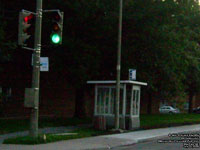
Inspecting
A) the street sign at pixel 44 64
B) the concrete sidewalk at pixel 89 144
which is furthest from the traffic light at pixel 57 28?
the concrete sidewalk at pixel 89 144

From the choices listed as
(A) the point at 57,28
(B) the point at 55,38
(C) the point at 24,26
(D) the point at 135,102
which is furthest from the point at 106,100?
(C) the point at 24,26

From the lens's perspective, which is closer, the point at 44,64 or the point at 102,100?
the point at 44,64

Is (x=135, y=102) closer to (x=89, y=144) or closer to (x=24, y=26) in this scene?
(x=89, y=144)

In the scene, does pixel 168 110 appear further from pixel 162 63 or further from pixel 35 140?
pixel 35 140

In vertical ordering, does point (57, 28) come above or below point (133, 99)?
above

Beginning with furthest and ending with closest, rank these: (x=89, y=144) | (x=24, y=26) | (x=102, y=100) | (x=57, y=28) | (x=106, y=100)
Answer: (x=102, y=100) → (x=106, y=100) → (x=89, y=144) → (x=24, y=26) → (x=57, y=28)

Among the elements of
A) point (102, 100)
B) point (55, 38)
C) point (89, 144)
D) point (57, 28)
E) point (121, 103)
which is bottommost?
point (89, 144)

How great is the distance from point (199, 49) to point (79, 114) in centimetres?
1706

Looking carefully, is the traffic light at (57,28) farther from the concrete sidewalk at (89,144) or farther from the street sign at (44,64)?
the concrete sidewalk at (89,144)

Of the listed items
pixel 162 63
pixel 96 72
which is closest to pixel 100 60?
pixel 96 72

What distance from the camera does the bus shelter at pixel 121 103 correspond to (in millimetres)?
22109

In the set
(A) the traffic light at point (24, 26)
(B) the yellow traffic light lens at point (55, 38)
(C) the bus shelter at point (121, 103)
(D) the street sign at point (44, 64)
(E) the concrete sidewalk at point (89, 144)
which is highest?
(A) the traffic light at point (24, 26)

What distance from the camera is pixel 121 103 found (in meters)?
23.2

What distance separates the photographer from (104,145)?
1521cm
